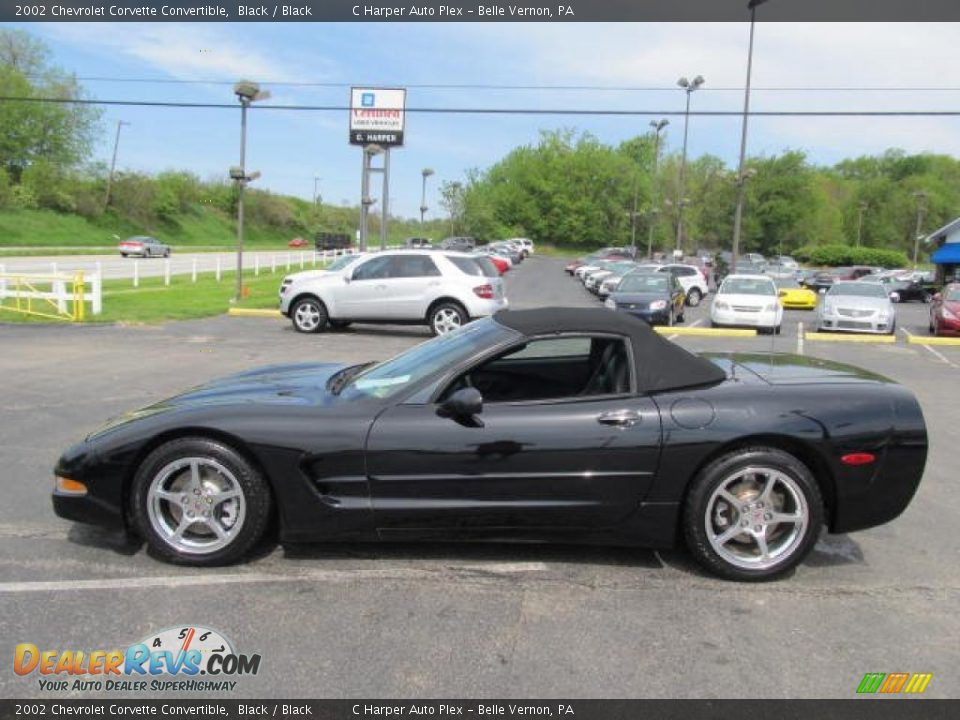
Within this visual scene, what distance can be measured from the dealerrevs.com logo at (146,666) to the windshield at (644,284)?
18283 millimetres

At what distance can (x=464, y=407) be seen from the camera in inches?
149

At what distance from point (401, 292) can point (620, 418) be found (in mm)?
12236

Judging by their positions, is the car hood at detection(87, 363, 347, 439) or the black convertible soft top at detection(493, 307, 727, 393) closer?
the black convertible soft top at detection(493, 307, 727, 393)

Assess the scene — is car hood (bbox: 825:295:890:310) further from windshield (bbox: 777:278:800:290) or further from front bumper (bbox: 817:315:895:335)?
windshield (bbox: 777:278:800:290)

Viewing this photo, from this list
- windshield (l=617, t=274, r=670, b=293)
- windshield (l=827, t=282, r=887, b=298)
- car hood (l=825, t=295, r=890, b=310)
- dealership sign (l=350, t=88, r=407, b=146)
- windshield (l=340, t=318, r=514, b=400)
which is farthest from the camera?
dealership sign (l=350, t=88, r=407, b=146)

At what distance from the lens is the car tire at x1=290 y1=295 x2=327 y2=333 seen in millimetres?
16328

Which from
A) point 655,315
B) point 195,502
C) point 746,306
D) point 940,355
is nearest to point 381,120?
point 655,315

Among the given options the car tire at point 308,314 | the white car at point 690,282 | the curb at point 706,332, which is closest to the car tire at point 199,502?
the car tire at point 308,314

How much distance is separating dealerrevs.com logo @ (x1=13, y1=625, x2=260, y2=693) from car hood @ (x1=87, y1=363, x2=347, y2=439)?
1.26m

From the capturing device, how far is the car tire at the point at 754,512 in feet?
12.8

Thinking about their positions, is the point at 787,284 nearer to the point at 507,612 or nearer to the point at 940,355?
the point at 940,355

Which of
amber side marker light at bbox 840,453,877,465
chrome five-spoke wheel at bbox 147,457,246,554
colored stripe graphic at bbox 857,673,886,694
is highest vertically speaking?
amber side marker light at bbox 840,453,877,465

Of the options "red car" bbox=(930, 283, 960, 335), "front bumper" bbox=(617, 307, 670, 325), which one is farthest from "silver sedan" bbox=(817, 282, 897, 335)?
"front bumper" bbox=(617, 307, 670, 325)

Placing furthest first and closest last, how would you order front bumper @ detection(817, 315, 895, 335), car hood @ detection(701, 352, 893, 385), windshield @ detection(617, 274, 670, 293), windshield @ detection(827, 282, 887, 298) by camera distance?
windshield @ detection(617, 274, 670, 293)
windshield @ detection(827, 282, 887, 298)
front bumper @ detection(817, 315, 895, 335)
car hood @ detection(701, 352, 893, 385)
